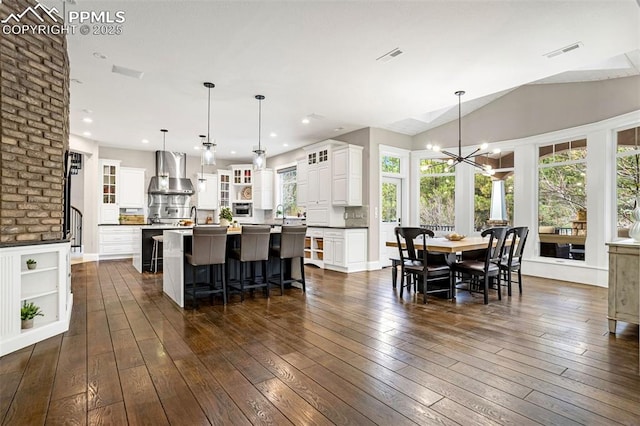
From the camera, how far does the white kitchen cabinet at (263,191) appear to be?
982cm

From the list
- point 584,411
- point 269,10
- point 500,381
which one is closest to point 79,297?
point 269,10

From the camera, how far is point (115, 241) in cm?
820

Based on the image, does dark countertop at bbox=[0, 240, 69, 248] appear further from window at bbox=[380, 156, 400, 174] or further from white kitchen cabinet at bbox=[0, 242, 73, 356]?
window at bbox=[380, 156, 400, 174]

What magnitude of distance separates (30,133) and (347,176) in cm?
487

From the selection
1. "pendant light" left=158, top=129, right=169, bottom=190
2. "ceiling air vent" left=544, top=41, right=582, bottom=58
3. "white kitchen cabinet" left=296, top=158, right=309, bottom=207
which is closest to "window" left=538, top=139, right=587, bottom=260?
"ceiling air vent" left=544, top=41, right=582, bottom=58

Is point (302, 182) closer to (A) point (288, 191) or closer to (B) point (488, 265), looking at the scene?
(A) point (288, 191)

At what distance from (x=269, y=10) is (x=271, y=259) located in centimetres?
346

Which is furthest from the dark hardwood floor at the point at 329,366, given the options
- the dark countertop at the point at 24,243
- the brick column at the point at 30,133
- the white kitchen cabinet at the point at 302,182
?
the white kitchen cabinet at the point at 302,182

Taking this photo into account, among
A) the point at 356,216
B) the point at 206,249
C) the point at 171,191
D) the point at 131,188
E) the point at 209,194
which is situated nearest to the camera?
the point at 206,249

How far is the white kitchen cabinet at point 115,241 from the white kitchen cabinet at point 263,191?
3233 millimetres

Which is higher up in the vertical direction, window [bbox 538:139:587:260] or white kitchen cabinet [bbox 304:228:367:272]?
window [bbox 538:139:587:260]

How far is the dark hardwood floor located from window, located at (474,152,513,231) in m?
2.76

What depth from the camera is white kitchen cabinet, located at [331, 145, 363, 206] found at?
671cm

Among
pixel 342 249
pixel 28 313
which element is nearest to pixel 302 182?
pixel 342 249
